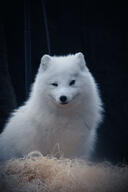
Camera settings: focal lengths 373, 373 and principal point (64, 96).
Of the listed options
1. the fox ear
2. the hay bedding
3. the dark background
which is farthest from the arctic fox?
the hay bedding

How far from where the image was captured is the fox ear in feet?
9.84

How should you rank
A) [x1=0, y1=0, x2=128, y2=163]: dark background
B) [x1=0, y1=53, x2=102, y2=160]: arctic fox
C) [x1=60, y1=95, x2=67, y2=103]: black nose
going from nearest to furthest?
[x1=60, y1=95, x2=67, y2=103]: black nose
[x1=0, y1=0, x2=128, y2=163]: dark background
[x1=0, y1=53, x2=102, y2=160]: arctic fox

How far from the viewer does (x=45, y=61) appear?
3033 millimetres

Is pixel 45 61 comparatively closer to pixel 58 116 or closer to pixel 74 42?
pixel 74 42

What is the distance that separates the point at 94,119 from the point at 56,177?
1.16 meters

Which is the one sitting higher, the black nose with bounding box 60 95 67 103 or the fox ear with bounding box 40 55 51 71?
the fox ear with bounding box 40 55 51 71

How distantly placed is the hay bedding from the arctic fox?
2.01 ft

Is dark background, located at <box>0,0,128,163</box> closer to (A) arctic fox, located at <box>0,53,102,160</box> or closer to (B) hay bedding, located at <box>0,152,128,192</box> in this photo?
(A) arctic fox, located at <box>0,53,102,160</box>

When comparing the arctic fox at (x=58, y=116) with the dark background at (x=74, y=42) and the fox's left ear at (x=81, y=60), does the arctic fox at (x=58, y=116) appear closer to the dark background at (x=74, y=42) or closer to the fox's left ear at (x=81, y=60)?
the fox's left ear at (x=81, y=60)

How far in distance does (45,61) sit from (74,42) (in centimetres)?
32

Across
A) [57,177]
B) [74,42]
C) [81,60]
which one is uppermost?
[74,42]

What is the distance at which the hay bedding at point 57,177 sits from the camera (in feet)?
6.29

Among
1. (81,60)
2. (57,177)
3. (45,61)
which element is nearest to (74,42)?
(81,60)

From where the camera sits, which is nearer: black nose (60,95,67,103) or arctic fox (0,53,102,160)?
black nose (60,95,67,103)
